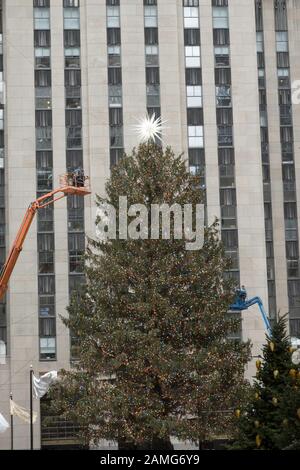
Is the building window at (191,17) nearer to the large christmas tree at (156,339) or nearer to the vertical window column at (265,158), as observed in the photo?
the vertical window column at (265,158)

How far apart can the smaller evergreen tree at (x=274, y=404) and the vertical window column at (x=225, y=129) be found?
35429 millimetres

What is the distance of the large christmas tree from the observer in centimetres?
4569

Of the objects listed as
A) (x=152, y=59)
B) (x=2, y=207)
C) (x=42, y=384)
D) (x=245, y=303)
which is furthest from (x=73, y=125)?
(x=42, y=384)

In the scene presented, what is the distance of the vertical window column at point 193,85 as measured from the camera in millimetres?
74688

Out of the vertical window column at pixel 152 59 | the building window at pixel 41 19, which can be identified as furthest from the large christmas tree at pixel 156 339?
the building window at pixel 41 19

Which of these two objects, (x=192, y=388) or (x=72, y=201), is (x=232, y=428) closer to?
(x=192, y=388)

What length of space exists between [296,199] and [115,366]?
114ft

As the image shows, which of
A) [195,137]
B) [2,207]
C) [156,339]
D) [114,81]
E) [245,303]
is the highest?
[114,81]

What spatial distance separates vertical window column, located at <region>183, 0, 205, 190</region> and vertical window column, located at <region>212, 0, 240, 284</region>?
4.15 feet

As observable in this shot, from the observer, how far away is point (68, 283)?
72688 mm

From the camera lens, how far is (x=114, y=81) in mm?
74562

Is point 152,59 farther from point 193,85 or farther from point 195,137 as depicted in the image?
point 195,137

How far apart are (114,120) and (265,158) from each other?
12.3m
